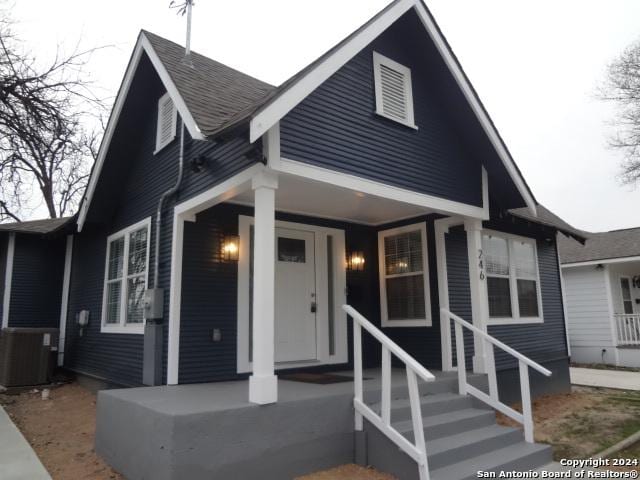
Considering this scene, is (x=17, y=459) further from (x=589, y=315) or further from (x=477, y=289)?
(x=589, y=315)

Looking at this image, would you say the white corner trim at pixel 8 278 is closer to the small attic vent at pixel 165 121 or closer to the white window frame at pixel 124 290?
the white window frame at pixel 124 290

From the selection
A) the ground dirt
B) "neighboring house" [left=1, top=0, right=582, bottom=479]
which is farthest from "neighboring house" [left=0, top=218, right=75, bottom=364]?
the ground dirt

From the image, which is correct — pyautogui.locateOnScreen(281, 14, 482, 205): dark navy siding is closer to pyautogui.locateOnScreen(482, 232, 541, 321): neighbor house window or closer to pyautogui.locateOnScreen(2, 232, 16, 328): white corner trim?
pyautogui.locateOnScreen(482, 232, 541, 321): neighbor house window

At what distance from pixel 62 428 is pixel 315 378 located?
121 inches

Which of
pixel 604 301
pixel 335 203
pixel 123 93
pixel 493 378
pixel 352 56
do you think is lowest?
pixel 493 378

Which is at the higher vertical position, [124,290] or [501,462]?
[124,290]

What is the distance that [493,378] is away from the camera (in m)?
5.93

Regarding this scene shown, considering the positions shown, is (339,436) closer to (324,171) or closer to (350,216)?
(324,171)

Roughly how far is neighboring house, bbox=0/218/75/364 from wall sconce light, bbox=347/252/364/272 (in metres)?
5.42

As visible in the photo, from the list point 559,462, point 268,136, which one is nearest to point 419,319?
point 559,462

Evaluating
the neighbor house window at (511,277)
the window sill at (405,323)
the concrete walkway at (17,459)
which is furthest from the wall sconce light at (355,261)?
the concrete walkway at (17,459)

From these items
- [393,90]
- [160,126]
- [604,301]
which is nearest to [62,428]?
[160,126]

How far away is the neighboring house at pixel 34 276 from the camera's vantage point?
30.6 feet

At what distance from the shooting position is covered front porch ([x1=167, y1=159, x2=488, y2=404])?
223 inches
